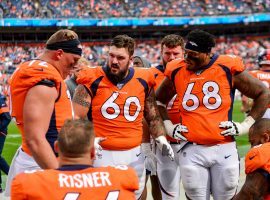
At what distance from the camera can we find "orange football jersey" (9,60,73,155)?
12.6ft

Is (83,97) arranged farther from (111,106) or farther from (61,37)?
(61,37)

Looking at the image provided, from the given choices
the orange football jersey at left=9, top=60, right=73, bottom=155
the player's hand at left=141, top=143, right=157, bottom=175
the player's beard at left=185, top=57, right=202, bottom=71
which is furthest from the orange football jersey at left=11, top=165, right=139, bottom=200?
the player's hand at left=141, top=143, right=157, bottom=175

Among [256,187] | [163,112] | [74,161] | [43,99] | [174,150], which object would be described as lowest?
[174,150]

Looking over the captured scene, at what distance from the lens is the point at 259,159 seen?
372 centimetres

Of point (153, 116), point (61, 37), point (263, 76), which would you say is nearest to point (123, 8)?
point (263, 76)

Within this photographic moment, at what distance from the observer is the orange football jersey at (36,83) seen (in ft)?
12.6

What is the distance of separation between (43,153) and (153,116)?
1775 mm

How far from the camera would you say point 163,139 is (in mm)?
5113

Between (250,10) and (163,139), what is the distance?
38.2m

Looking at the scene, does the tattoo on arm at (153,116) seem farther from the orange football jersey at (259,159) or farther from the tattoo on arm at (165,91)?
the orange football jersey at (259,159)

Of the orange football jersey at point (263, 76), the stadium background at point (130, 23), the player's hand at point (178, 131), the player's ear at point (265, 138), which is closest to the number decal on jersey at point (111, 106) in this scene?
the player's hand at point (178, 131)

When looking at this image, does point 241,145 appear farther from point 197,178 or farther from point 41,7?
point 41,7

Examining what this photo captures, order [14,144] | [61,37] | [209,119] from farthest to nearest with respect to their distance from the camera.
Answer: [14,144]
[209,119]
[61,37]

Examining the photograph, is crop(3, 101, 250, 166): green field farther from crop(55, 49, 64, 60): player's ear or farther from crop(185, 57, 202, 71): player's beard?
crop(55, 49, 64, 60): player's ear
